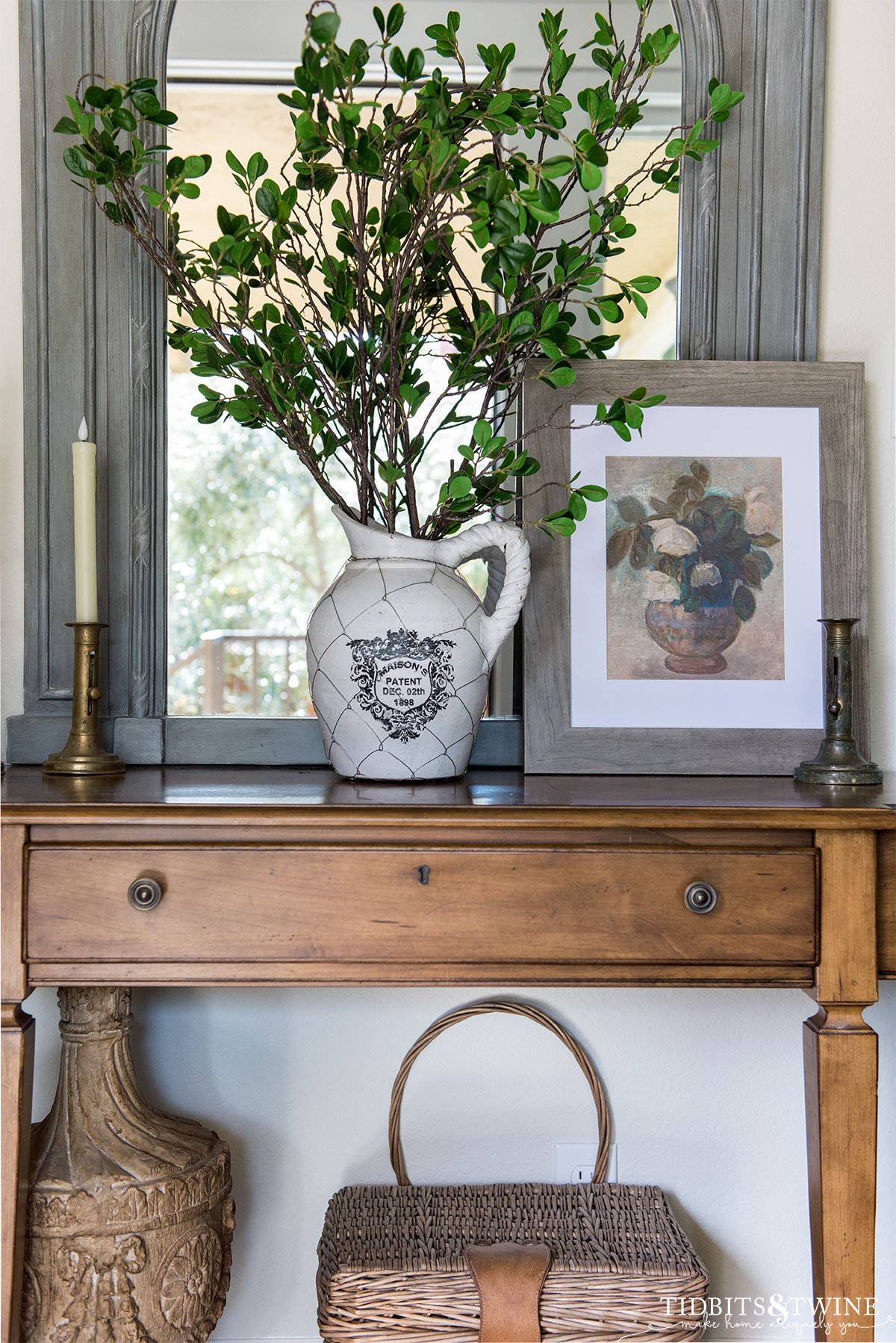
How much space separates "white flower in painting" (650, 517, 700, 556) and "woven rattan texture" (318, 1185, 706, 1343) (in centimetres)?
85

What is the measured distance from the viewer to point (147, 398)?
1395mm

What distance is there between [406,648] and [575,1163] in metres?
0.83

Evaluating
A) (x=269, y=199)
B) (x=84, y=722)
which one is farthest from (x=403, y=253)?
(x=84, y=722)

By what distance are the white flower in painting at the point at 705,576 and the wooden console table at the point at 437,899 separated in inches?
16.1

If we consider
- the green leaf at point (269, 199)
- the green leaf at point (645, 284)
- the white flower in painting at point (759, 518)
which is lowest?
the white flower in painting at point (759, 518)

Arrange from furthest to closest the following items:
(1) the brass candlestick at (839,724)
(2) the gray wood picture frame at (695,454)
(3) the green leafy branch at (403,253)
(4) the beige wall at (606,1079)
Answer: (4) the beige wall at (606,1079), (2) the gray wood picture frame at (695,454), (1) the brass candlestick at (839,724), (3) the green leafy branch at (403,253)

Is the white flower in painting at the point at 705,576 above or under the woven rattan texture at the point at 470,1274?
above

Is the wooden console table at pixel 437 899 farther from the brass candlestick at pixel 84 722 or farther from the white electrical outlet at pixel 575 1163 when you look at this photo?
the white electrical outlet at pixel 575 1163

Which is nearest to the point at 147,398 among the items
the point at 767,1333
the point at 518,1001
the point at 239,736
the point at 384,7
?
the point at 239,736

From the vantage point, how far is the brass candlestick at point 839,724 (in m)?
1.17

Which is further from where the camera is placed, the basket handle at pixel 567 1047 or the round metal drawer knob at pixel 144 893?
the basket handle at pixel 567 1047

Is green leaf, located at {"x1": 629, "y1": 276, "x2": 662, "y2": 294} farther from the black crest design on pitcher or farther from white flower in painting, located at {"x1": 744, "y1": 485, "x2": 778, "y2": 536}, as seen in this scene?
the black crest design on pitcher

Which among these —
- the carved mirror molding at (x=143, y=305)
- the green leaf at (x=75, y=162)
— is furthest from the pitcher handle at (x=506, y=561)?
the green leaf at (x=75, y=162)

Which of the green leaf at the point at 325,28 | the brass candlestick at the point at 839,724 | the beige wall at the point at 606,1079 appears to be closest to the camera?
the green leaf at the point at 325,28
